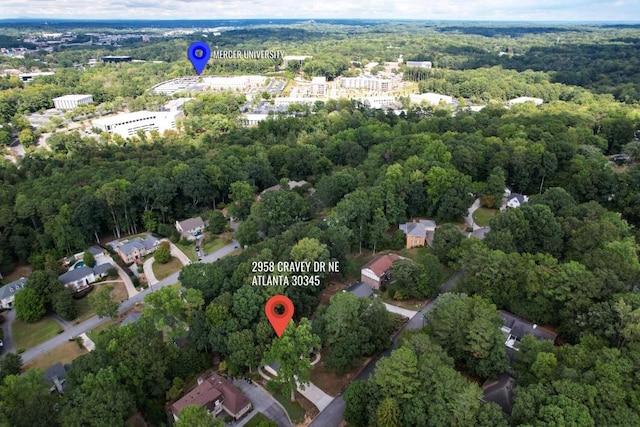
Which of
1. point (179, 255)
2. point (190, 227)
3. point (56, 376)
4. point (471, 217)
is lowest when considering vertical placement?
point (179, 255)

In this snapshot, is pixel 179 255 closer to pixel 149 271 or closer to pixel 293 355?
pixel 149 271

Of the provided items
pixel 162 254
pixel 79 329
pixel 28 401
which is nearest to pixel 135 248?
pixel 162 254

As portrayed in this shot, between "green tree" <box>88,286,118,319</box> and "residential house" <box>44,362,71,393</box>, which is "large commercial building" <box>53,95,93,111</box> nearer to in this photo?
"green tree" <box>88,286,118,319</box>

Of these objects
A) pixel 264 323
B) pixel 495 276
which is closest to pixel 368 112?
pixel 495 276

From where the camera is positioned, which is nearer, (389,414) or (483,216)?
(389,414)

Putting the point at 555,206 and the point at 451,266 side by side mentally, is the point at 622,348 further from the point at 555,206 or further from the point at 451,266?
the point at 555,206

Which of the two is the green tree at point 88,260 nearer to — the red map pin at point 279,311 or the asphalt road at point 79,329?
the asphalt road at point 79,329
